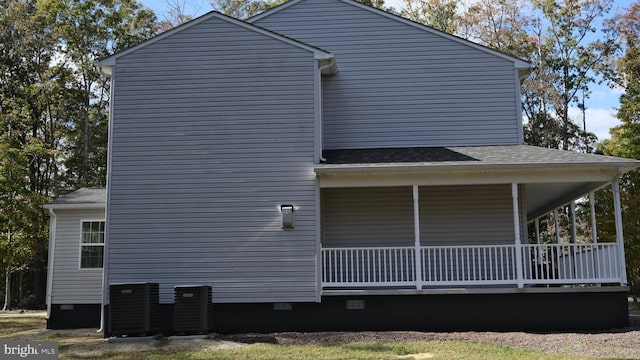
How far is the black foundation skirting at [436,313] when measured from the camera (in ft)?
35.6

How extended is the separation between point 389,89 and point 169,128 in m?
4.94

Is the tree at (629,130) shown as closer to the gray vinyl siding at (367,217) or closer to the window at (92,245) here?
the gray vinyl siding at (367,217)

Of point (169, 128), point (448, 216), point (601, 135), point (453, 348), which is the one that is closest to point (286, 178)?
point (169, 128)

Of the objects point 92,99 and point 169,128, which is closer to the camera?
point 169,128

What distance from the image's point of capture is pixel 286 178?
37.9 ft

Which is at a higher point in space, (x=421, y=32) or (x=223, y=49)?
(x=421, y=32)

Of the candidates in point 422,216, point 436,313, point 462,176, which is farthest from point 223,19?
point 436,313

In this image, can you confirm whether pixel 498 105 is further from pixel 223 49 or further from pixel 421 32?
pixel 223 49

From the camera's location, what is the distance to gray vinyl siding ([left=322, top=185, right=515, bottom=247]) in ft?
41.7

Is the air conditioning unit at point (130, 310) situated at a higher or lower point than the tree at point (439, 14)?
lower

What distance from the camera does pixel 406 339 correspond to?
31.6 feet

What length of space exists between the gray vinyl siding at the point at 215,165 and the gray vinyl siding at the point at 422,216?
1.67m

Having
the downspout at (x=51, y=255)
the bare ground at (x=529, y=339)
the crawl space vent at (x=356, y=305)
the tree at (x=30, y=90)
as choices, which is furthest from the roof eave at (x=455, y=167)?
the tree at (x=30, y=90)

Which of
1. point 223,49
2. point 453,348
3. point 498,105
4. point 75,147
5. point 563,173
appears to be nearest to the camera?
point 453,348
